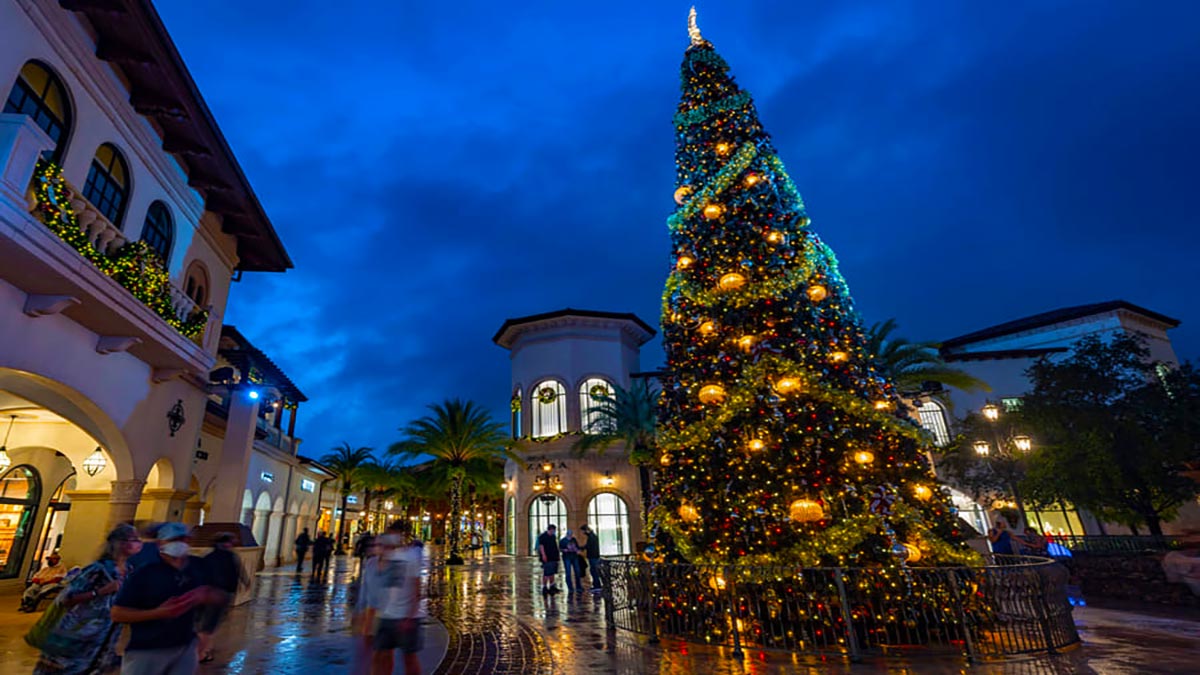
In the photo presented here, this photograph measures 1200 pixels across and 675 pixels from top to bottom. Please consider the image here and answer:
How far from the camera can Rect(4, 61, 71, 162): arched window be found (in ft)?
24.5

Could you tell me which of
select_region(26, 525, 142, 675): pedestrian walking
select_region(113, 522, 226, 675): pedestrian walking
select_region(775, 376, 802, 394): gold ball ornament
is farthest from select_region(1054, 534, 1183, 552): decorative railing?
select_region(26, 525, 142, 675): pedestrian walking

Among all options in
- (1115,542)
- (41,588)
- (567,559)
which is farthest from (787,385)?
(1115,542)

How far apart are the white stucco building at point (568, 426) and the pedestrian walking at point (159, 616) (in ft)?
80.4

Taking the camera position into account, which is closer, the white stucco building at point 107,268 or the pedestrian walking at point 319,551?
the white stucco building at point 107,268

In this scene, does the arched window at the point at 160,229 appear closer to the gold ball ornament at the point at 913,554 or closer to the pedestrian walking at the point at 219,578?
the pedestrian walking at the point at 219,578

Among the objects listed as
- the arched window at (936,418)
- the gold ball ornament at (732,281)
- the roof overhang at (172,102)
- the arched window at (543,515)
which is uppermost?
the roof overhang at (172,102)

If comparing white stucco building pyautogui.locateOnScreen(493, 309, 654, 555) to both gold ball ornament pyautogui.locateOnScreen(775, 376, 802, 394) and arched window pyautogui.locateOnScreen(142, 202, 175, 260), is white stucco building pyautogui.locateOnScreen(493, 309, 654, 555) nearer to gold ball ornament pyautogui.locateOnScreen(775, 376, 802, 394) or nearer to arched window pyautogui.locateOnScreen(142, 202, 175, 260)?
arched window pyautogui.locateOnScreen(142, 202, 175, 260)

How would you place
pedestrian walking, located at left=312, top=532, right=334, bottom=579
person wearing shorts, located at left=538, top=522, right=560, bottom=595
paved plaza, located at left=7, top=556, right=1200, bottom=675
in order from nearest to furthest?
paved plaza, located at left=7, top=556, right=1200, bottom=675 < person wearing shorts, located at left=538, top=522, right=560, bottom=595 < pedestrian walking, located at left=312, top=532, right=334, bottom=579

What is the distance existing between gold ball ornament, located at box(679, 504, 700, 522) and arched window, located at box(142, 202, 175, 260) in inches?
450

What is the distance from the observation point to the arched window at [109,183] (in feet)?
29.8

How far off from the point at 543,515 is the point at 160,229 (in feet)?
76.8

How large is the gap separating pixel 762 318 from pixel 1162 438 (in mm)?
18537

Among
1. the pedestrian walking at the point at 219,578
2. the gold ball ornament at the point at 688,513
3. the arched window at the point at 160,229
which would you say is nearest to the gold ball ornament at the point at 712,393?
the gold ball ornament at the point at 688,513

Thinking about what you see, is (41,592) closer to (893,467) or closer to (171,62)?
(171,62)
